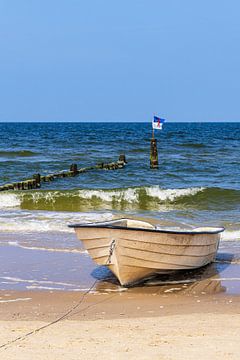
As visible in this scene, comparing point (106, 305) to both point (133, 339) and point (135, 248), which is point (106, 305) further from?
point (133, 339)

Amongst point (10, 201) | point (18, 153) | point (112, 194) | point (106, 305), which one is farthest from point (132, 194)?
point (18, 153)

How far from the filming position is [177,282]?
1113 centimetres

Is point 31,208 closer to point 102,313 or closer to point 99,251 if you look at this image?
point 99,251

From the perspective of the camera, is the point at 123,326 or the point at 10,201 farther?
the point at 10,201

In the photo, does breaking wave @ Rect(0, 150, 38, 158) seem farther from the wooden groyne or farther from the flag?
the flag

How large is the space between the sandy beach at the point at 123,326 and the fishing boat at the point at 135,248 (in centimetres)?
53

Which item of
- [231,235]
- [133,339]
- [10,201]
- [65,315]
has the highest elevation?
[133,339]

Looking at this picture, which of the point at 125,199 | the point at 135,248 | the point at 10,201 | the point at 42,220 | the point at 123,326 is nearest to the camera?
the point at 123,326

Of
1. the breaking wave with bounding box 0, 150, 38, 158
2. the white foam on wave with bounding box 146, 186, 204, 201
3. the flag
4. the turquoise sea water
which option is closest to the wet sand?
the turquoise sea water

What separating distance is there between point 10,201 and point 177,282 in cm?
1347

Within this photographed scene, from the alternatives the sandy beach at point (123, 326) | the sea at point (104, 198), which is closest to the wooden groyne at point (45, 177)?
the sea at point (104, 198)

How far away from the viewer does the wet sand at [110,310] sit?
7.01 metres

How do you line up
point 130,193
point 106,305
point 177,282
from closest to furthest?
1. point 106,305
2. point 177,282
3. point 130,193

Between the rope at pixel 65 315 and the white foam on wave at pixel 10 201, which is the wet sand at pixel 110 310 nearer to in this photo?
the rope at pixel 65 315
